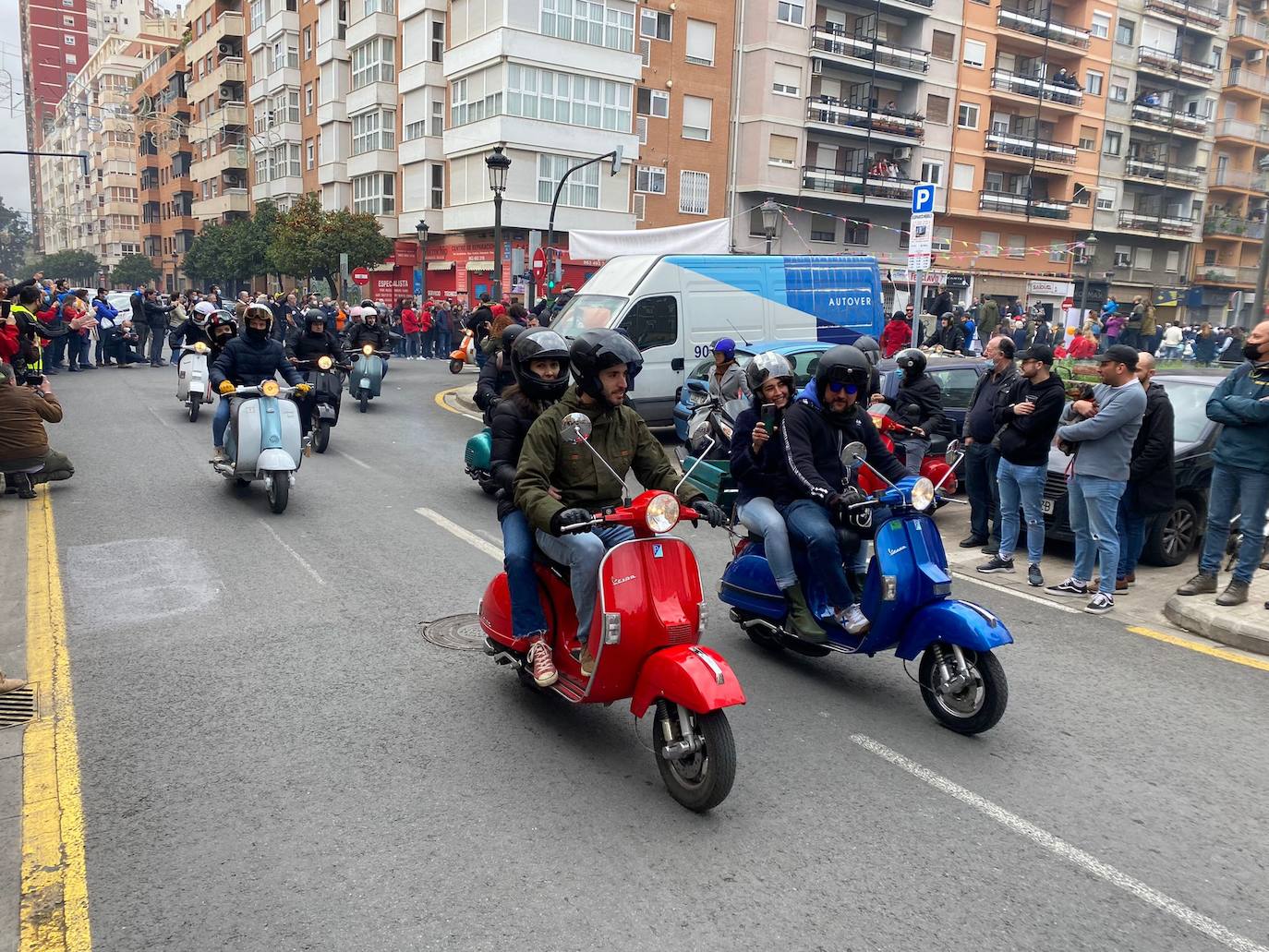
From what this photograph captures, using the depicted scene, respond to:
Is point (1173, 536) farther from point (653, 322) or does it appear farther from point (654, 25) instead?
point (654, 25)

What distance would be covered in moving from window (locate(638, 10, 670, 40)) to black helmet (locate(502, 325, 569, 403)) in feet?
130

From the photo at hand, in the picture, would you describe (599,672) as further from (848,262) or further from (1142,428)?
(848,262)

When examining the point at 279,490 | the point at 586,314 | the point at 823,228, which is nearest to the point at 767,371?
the point at 279,490

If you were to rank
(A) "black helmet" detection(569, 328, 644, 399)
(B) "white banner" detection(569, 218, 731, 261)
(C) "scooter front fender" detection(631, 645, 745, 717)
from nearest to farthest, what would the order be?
1. (C) "scooter front fender" detection(631, 645, 745, 717)
2. (A) "black helmet" detection(569, 328, 644, 399)
3. (B) "white banner" detection(569, 218, 731, 261)

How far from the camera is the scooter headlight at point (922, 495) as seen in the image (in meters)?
4.99

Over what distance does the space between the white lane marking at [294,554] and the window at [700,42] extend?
38217mm

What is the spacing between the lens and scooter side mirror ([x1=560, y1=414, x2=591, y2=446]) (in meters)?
4.09

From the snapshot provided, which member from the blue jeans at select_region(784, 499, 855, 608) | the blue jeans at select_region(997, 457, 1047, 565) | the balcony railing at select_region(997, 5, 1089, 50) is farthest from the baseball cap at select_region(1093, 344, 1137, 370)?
the balcony railing at select_region(997, 5, 1089, 50)

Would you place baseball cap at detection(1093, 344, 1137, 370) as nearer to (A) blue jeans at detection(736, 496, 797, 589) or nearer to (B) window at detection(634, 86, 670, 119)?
(A) blue jeans at detection(736, 496, 797, 589)

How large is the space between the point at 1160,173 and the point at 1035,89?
39.3ft

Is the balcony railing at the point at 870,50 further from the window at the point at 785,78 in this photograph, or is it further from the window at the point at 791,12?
the window at the point at 785,78

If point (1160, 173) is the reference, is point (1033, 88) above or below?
above

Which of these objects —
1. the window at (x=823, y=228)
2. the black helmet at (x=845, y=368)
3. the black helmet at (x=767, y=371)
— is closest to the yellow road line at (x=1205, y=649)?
the black helmet at (x=845, y=368)

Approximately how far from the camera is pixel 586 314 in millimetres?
14664
